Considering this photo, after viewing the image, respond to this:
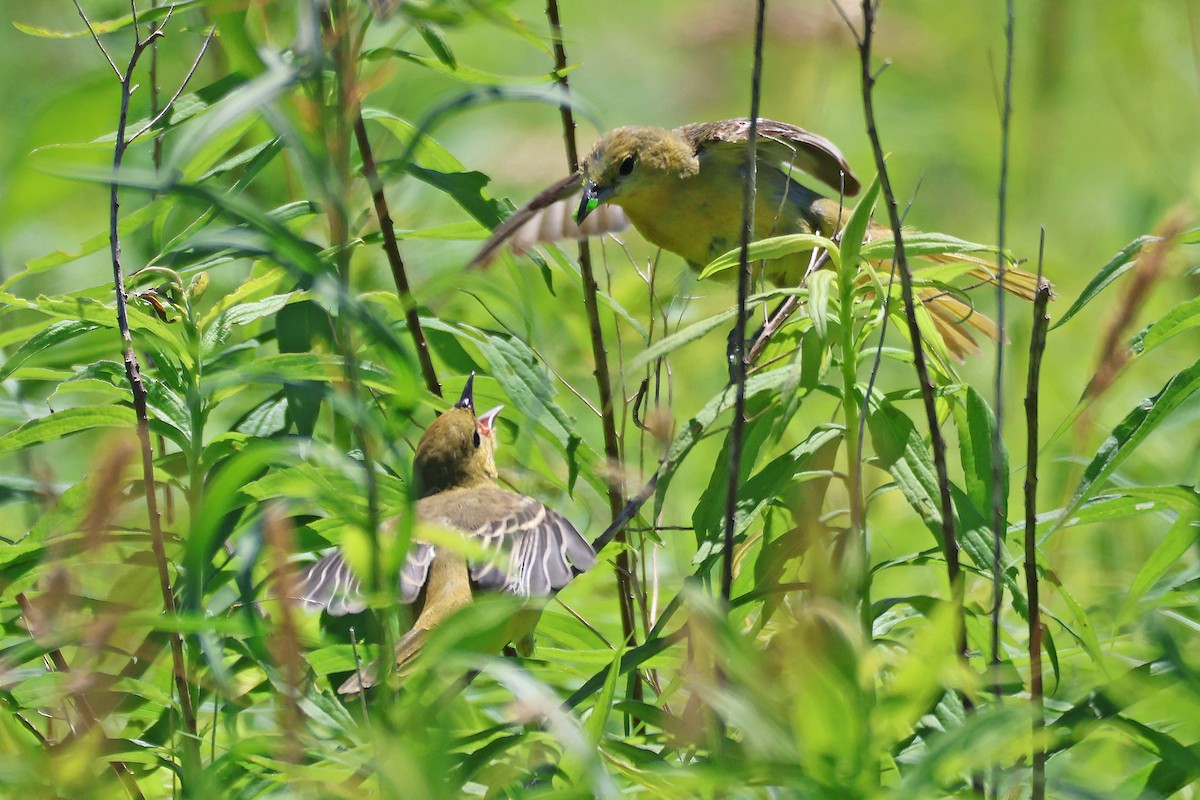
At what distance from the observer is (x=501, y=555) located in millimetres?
1948

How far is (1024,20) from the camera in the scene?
24.9 feet

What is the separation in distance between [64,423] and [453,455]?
1192 mm

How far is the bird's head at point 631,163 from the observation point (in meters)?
3.66

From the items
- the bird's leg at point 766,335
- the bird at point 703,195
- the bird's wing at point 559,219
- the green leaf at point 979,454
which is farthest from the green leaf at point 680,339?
the bird at point 703,195

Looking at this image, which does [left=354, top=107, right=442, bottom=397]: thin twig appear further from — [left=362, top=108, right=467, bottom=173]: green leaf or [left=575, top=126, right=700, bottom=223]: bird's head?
[left=575, top=126, right=700, bottom=223]: bird's head

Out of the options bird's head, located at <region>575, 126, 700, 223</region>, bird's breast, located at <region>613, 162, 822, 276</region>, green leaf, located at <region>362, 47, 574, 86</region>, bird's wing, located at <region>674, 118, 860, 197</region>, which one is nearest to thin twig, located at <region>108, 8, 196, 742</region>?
green leaf, located at <region>362, 47, 574, 86</region>

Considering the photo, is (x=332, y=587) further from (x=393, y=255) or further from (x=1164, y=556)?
(x=1164, y=556)

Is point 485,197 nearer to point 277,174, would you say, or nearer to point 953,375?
point 953,375

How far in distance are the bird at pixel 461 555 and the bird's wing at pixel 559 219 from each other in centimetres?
47

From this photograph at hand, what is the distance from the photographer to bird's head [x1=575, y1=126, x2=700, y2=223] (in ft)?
12.0

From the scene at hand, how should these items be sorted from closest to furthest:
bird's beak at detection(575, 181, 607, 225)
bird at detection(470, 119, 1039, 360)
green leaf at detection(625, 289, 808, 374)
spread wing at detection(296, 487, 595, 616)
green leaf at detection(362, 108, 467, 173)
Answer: green leaf at detection(625, 289, 808, 374)
spread wing at detection(296, 487, 595, 616)
green leaf at detection(362, 108, 467, 173)
bird's beak at detection(575, 181, 607, 225)
bird at detection(470, 119, 1039, 360)

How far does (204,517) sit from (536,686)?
16.4 inches

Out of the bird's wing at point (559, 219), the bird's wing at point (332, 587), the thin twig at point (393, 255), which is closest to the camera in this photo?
the bird's wing at point (332, 587)

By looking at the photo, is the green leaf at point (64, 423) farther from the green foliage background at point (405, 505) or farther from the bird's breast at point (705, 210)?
the bird's breast at point (705, 210)
